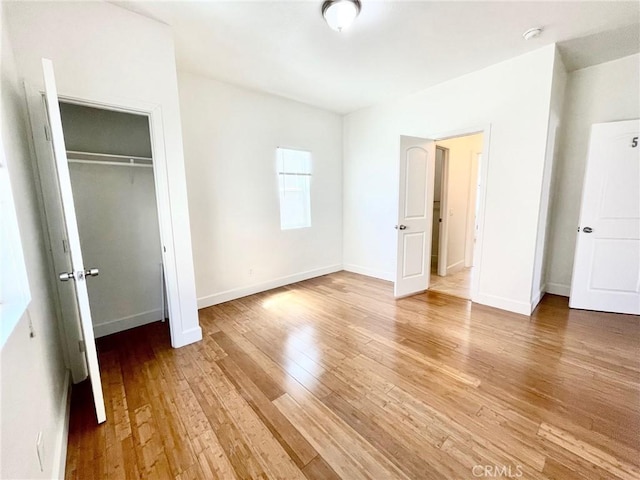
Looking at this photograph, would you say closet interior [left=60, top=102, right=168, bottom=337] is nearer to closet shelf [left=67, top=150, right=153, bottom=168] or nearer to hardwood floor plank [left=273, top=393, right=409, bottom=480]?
closet shelf [left=67, top=150, right=153, bottom=168]

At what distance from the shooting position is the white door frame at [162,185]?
2.05 m

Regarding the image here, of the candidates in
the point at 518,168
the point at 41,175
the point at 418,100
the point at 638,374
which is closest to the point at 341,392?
the point at 638,374

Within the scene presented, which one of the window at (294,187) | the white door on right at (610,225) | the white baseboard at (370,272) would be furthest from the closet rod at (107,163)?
the white door on right at (610,225)

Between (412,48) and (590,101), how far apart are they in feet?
8.06

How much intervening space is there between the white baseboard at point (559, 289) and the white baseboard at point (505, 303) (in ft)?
3.32

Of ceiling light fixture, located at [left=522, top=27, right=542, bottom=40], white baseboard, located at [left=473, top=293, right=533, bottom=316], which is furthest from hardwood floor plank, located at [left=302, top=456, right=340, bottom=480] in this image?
ceiling light fixture, located at [left=522, top=27, right=542, bottom=40]

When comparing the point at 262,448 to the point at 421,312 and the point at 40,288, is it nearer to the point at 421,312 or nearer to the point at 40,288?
the point at 40,288

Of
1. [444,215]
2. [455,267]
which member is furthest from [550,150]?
[455,267]

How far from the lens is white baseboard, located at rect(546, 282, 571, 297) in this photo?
3.61 meters

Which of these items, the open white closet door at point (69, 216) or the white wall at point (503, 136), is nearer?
the open white closet door at point (69, 216)

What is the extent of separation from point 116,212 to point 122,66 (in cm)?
142

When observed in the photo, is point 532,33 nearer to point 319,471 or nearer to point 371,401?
point 371,401

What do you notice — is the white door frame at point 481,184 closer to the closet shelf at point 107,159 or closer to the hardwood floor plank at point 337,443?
the hardwood floor plank at point 337,443

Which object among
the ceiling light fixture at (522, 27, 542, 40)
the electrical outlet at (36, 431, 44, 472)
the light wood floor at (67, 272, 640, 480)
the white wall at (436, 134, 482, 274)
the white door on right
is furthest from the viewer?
the white wall at (436, 134, 482, 274)
